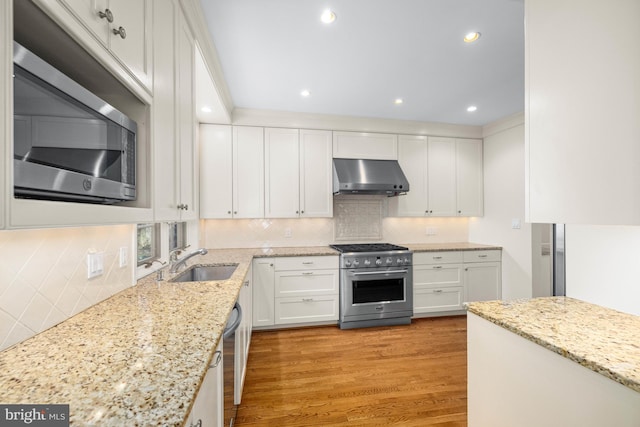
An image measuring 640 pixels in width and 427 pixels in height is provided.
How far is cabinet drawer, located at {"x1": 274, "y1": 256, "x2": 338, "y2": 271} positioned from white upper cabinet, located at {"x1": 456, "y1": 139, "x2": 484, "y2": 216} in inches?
81.3

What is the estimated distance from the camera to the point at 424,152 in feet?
11.9

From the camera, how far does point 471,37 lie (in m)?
1.83

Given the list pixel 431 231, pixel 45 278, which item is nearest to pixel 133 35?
pixel 45 278

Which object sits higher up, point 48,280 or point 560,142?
point 560,142

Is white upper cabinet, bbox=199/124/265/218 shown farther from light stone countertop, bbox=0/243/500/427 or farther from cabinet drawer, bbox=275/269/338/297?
light stone countertop, bbox=0/243/500/427

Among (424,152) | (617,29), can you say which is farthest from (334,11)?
(424,152)

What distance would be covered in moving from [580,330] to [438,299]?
8.24 ft

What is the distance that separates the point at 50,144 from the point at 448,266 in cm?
369

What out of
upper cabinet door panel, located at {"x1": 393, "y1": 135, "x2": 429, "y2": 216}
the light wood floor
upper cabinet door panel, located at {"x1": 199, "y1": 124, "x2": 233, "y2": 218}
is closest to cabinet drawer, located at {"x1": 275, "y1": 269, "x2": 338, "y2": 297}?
the light wood floor

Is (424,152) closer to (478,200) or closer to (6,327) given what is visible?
(478,200)

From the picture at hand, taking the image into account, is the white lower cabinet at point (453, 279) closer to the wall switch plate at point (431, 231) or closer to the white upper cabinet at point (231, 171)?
the wall switch plate at point (431, 231)

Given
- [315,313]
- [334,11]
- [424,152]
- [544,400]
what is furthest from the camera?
[424,152]

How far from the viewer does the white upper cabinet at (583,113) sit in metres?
0.83

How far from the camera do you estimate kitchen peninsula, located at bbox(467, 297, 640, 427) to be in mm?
762
